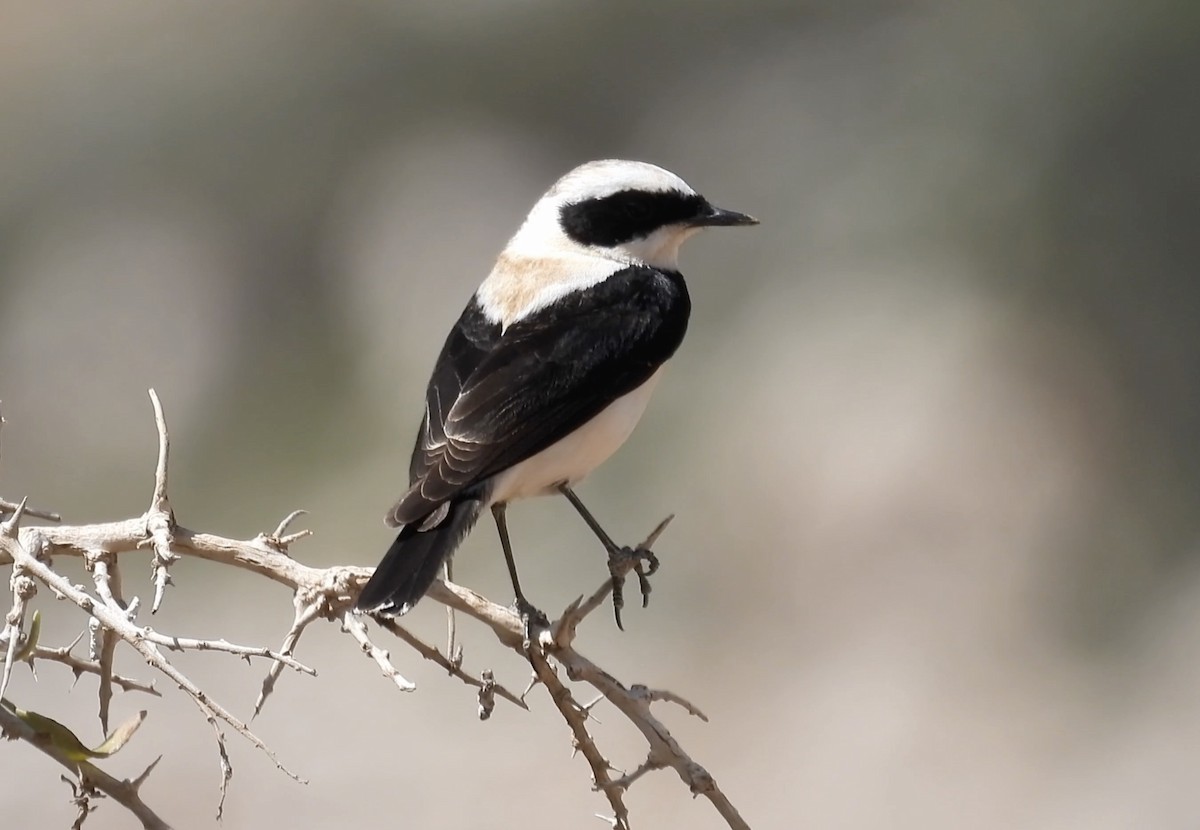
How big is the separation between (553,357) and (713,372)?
6687mm

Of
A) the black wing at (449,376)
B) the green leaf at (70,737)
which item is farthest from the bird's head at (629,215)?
the green leaf at (70,737)

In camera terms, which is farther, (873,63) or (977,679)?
(873,63)

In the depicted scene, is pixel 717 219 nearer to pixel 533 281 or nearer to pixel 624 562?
pixel 533 281

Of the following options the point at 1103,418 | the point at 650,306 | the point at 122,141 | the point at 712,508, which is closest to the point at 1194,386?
the point at 1103,418

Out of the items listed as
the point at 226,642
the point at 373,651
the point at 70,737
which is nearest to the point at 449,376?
the point at 373,651

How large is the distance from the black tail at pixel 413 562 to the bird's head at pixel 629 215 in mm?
1205

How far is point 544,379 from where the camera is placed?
420cm

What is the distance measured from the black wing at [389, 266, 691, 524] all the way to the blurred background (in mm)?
4681

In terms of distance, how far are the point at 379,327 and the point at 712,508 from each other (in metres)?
3.16

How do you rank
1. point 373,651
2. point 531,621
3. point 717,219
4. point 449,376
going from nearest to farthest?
point 373,651 < point 531,621 < point 449,376 < point 717,219

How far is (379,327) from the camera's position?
38.1 feet

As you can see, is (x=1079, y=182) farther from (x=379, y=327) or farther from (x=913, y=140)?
(x=379, y=327)

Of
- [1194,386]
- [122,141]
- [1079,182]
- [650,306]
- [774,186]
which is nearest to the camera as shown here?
[650,306]

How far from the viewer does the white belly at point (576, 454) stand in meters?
4.20
